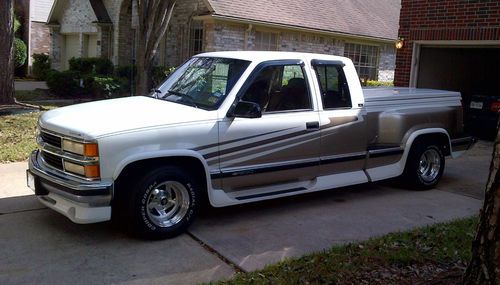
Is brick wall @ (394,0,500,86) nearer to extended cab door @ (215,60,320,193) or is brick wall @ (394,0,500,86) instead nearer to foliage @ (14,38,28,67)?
extended cab door @ (215,60,320,193)

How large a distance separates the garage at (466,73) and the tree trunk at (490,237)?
9465 mm

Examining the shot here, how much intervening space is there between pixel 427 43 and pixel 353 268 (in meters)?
9.59

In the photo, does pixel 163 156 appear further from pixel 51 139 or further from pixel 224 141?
pixel 51 139

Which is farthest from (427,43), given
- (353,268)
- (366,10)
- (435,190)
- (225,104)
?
(366,10)

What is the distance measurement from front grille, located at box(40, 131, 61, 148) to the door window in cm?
191

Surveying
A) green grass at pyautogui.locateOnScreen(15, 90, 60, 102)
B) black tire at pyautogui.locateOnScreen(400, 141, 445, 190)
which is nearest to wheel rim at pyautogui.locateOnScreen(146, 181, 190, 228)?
black tire at pyautogui.locateOnScreen(400, 141, 445, 190)

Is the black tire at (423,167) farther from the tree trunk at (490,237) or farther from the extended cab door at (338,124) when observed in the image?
the tree trunk at (490,237)

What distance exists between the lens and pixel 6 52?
12.4 metres

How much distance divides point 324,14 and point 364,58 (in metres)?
3.40

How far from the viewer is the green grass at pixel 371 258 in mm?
4102

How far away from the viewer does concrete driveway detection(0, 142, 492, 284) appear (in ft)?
14.1

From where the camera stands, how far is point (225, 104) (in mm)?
5359

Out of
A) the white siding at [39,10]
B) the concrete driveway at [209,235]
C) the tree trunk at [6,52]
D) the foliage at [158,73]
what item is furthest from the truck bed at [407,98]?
the white siding at [39,10]

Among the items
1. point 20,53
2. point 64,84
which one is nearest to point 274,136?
point 64,84
